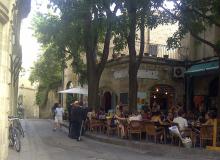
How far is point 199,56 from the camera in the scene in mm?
31219

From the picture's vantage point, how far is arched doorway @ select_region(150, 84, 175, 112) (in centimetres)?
3186

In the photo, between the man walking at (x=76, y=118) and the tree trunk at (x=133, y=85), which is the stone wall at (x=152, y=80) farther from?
the man walking at (x=76, y=118)

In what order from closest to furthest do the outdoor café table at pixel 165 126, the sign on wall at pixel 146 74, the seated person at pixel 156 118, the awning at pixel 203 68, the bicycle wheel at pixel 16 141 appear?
the bicycle wheel at pixel 16 141 < the outdoor café table at pixel 165 126 < the seated person at pixel 156 118 < the awning at pixel 203 68 < the sign on wall at pixel 146 74

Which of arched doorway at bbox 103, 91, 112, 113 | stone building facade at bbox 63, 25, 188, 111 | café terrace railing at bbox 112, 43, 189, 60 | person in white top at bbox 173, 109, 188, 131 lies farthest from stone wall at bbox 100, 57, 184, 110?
person in white top at bbox 173, 109, 188, 131

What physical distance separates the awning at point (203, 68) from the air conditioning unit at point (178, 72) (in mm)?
1043

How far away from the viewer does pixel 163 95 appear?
3231 centimetres

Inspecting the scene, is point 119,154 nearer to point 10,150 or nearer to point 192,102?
point 10,150

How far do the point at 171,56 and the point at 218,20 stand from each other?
1425 centimetres

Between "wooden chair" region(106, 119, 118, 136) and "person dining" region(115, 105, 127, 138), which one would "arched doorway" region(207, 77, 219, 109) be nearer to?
"wooden chair" region(106, 119, 118, 136)

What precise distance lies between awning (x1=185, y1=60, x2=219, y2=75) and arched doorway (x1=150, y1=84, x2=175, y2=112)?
7.44 ft

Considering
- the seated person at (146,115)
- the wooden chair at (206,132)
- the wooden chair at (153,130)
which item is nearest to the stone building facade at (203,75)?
the seated person at (146,115)

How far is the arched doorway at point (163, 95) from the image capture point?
3186 cm

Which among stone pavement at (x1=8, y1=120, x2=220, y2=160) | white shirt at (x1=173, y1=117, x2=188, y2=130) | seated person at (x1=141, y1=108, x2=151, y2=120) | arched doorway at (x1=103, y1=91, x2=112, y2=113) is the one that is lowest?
stone pavement at (x1=8, y1=120, x2=220, y2=160)

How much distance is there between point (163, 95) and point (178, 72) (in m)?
1.76
